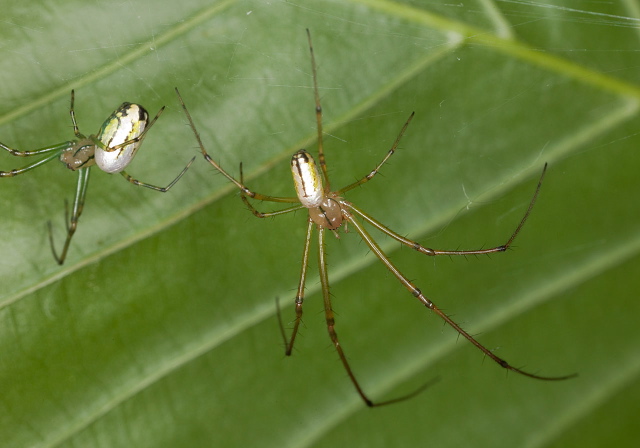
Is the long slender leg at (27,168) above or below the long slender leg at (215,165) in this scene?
above

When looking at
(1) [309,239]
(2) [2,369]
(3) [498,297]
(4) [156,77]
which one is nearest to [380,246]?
(1) [309,239]

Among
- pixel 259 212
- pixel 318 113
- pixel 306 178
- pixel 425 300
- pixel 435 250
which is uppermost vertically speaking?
pixel 318 113

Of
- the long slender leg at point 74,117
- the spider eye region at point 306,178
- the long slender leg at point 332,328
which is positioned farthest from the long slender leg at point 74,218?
the long slender leg at point 332,328

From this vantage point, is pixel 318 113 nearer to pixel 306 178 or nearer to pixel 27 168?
pixel 306 178

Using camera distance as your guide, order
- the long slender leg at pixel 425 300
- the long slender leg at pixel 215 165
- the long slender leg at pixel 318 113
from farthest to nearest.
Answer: the long slender leg at pixel 425 300, the long slender leg at pixel 215 165, the long slender leg at pixel 318 113

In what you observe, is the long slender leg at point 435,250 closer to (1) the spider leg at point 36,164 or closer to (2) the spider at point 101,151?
(2) the spider at point 101,151

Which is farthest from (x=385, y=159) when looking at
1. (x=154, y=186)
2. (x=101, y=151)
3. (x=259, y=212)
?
(x=101, y=151)
